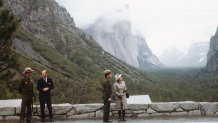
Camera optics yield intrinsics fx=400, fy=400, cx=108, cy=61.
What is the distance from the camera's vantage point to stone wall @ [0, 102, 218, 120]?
1952 cm

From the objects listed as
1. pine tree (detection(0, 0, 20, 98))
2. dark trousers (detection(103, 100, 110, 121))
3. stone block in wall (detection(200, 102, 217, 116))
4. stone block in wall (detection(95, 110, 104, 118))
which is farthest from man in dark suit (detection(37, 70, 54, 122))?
pine tree (detection(0, 0, 20, 98))

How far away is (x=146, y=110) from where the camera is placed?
772 inches

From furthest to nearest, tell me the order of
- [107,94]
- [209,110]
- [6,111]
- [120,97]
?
1. [209,110]
2. [6,111]
3. [120,97]
4. [107,94]

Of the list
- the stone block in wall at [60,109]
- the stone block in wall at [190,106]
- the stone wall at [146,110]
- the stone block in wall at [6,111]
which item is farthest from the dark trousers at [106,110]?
the stone block in wall at [6,111]

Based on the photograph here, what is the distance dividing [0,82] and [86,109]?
1708 cm

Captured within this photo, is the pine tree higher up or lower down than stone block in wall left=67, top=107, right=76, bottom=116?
higher up

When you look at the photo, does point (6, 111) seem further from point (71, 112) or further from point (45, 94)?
point (71, 112)

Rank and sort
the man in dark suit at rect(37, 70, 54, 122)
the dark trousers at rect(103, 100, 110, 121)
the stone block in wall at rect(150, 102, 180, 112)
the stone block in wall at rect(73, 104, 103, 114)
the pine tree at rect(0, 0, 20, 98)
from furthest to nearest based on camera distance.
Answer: the pine tree at rect(0, 0, 20, 98) < the stone block in wall at rect(73, 104, 103, 114) < the stone block in wall at rect(150, 102, 180, 112) < the man in dark suit at rect(37, 70, 54, 122) < the dark trousers at rect(103, 100, 110, 121)

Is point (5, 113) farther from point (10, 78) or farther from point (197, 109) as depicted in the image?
point (10, 78)

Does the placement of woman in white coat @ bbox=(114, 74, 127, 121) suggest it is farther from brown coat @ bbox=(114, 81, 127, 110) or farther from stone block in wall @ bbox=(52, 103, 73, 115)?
stone block in wall @ bbox=(52, 103, 73, 115)

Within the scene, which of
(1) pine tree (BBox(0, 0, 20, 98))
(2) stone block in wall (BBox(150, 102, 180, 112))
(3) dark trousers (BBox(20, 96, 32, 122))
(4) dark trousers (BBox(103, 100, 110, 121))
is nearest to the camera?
(3) dark trousers (BBox(20, 96, 32, 122))

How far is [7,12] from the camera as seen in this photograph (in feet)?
104

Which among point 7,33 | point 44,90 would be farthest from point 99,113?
point 7,33

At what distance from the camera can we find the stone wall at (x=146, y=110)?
1952cm
